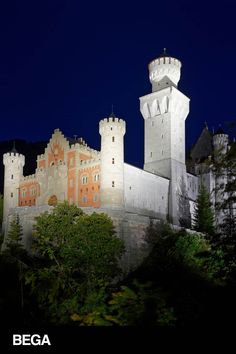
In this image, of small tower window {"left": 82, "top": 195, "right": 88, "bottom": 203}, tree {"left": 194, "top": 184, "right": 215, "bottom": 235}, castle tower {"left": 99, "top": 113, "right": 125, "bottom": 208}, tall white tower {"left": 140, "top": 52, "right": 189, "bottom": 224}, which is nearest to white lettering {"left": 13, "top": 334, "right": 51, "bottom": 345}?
castle tower {"left": 99, "top": 113, "right": 125, "bottom": 208}

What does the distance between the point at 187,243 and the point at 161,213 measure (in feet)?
50.6

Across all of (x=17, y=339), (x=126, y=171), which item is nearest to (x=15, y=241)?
(x=126, y=171)

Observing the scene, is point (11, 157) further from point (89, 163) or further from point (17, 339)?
point (17, 339)

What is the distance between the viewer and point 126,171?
47062 mm

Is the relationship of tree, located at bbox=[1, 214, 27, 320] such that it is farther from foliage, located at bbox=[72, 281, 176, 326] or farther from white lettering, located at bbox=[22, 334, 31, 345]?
white lettering, located at bbox=[22, 334, 31, 345]

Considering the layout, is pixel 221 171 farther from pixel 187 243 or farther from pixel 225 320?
pixel 187 243

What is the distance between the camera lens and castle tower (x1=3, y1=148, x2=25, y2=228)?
171 feet

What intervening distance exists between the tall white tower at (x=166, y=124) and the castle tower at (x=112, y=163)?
962cm

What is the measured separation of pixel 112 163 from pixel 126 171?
301 centimetres

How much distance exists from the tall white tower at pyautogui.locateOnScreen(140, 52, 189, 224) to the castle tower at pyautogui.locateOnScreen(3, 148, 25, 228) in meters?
14.1

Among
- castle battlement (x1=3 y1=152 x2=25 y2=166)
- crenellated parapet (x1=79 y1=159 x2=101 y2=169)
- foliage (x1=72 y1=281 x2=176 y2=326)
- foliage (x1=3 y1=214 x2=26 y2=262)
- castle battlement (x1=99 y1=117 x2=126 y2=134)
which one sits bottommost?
foliage (x1=72 y1=281 x2=176 y2=326)

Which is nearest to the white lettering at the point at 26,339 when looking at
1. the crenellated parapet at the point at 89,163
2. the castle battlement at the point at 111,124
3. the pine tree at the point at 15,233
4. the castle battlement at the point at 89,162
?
the pine tree at the point at 15,233

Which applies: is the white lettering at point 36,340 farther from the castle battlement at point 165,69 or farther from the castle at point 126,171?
the castle battlement at point 165,69

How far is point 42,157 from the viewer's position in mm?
53188
